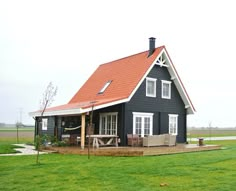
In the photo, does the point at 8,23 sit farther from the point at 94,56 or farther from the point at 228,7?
the point at 94,56

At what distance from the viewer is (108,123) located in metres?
19.9

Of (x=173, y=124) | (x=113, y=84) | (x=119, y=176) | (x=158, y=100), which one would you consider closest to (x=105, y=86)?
(x=113, y=84)

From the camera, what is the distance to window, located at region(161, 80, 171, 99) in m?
21.2

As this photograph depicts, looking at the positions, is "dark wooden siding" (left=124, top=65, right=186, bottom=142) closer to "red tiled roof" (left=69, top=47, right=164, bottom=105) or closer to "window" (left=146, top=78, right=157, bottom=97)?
Result: "window" (left=146, top=78, right=157, bottom=97)

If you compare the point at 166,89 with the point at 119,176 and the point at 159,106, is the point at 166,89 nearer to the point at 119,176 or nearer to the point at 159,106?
the point at 159,106

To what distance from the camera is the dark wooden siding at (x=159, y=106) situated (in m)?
19.2

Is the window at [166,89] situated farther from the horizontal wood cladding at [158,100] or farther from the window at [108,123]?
the window at [108,123]

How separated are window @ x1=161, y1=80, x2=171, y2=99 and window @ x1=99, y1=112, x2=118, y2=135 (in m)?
3.64

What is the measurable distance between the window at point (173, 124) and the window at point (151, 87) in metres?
2.14

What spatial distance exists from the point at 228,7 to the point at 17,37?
1137 cm

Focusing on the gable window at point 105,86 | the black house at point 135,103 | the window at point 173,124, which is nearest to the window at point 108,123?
the black house at point 135,103

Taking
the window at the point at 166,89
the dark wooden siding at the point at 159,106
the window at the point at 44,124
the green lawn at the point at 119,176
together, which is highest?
the window at the point at 166,89

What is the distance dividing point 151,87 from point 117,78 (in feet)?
7.82

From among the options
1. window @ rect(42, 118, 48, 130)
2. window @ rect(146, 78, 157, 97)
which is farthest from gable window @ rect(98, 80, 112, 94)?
window @ rect(42, 118, 48, 130)
